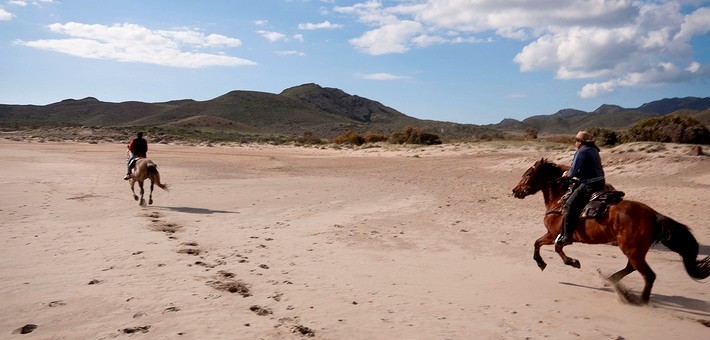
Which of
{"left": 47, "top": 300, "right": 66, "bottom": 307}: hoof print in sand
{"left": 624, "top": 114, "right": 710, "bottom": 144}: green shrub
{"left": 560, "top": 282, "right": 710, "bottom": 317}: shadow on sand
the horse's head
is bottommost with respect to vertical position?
{"left": 560, "top": 282, "right": 710, "bottom": 317}: shadow on sand

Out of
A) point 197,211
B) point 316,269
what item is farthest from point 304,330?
point 197,211

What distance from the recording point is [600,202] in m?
7.29

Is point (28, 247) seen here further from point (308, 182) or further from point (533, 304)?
point (308, 182)

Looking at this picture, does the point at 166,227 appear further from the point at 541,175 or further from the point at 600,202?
the point at 600,202

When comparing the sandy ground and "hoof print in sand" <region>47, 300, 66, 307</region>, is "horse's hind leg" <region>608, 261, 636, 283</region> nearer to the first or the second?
the sandy ground

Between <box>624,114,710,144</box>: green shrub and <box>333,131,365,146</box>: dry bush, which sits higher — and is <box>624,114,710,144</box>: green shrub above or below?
above

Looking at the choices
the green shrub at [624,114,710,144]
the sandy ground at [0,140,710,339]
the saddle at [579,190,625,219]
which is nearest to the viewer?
the sandy ground at [0,140,710,339]

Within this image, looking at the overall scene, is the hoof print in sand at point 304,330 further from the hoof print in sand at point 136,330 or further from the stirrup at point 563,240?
the stirrup at point 563,240

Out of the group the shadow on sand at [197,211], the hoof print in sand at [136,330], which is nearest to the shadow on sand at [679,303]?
the hoof print in sand at [136,330]

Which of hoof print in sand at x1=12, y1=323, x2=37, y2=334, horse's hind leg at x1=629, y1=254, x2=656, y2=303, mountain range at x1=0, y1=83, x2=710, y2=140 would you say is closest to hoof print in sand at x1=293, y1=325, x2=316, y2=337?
hoof print in sand at x1=12, y1=323, x2=37, y2=334

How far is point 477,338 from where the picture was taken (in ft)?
17.7

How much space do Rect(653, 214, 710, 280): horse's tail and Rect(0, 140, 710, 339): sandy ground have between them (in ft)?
1.67

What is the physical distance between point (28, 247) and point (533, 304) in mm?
8354

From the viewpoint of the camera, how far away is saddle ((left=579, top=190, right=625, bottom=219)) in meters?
7.23
